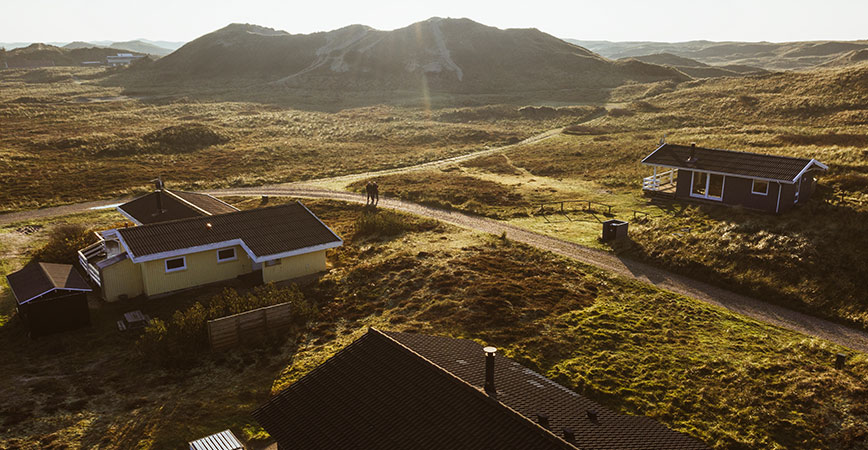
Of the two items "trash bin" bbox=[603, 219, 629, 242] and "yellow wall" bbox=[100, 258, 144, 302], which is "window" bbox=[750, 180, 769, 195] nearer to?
"trash bin" bbox=[603, 219, 629, 242]

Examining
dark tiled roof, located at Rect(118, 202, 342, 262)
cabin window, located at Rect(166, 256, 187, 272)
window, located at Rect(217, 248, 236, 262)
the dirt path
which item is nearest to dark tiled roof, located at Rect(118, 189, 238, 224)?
dark tiled roof, located at Rect(118, 202, 342, 262)

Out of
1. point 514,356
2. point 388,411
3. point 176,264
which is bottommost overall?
point 514,356

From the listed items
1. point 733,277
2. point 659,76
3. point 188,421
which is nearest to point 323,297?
point 188,421

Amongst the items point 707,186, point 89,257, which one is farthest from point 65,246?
point 707,186

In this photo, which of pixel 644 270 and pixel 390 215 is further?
pixel 390 215

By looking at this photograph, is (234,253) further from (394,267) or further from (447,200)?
(447,200)

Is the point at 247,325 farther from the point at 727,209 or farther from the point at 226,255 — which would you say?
the point at 727,209
